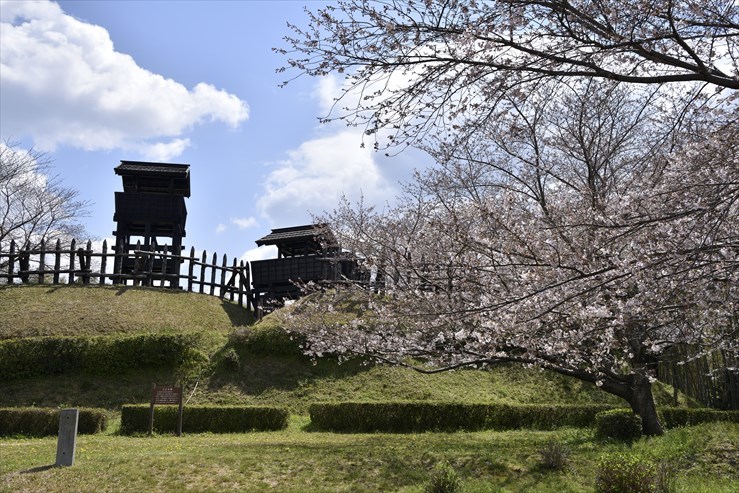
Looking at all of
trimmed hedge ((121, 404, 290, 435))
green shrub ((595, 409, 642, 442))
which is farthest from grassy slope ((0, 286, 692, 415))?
green shrub ((595, 409, 642, 442))

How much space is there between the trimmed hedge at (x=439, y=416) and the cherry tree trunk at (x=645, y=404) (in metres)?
4.55

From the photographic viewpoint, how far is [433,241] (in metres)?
17.2

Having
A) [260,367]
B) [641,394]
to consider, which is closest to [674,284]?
[641,394]

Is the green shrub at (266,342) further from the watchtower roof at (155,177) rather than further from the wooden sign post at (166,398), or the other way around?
the watchtower roof at (155,177)

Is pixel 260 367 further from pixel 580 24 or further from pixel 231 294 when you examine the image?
pixel 580 24

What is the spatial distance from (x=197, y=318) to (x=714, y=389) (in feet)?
70.7

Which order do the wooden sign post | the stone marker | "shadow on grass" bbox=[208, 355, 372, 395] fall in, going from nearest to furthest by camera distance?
the stone marker, the wooden sign post, "shadow on grass" bbox=[208, 355, 372, 395]

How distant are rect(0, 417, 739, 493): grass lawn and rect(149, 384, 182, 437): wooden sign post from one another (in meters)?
3.02

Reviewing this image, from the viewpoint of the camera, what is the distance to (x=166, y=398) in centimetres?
1733

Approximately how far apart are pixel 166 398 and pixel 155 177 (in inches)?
811

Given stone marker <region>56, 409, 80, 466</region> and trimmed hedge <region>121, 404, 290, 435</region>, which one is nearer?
stone marker <region>56, 409, 80, 466</region>

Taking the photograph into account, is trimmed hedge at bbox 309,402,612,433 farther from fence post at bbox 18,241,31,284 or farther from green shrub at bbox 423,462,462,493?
fence post at bbox 18,241,31,284

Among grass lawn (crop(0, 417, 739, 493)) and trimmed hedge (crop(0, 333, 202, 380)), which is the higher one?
trimmed hedge (crop(0, 333, 202, 380))

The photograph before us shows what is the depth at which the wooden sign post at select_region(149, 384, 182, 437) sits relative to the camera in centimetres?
1711
